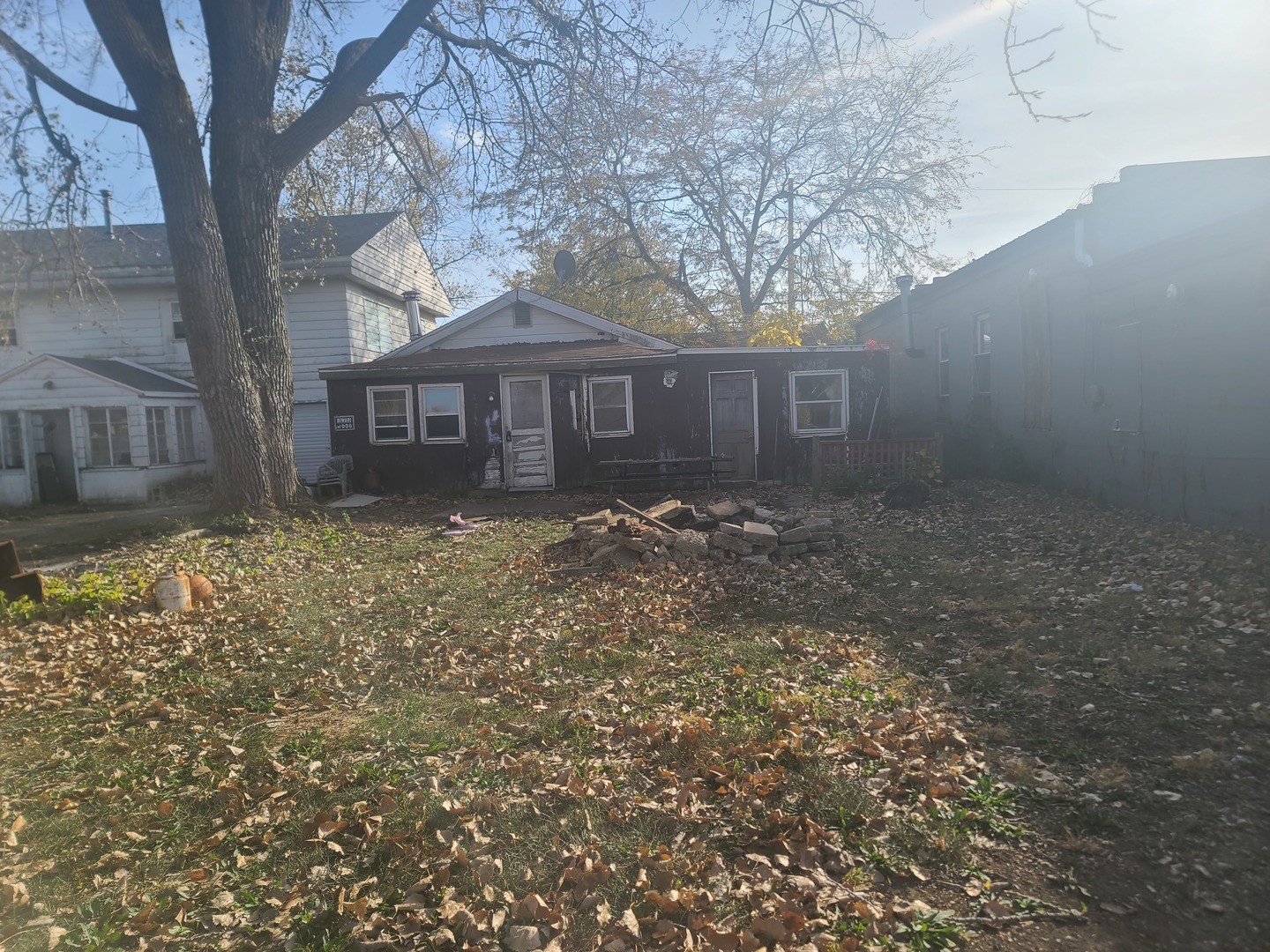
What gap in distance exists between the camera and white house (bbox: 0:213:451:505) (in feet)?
52.7

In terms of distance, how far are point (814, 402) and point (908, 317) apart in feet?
15.2

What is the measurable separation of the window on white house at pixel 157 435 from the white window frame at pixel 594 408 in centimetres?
943

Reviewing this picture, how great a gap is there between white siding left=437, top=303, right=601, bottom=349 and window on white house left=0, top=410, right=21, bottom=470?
8.89 meters

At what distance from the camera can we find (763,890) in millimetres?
2963

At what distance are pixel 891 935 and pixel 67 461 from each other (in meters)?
20.1

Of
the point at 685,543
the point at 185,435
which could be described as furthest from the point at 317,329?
the point at 685,543

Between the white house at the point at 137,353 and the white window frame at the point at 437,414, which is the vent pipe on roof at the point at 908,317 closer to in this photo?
the white window frame at the point at 437,414

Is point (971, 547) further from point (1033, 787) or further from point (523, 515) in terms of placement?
point (523, 515)

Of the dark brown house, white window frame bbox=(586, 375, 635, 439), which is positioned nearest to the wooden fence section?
the dark brown house

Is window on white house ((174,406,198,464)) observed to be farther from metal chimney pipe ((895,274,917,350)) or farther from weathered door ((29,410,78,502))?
metal chimney pipe ((895,274,917,350))

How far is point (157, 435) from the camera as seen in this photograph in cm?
1691

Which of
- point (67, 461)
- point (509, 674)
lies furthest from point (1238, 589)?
point (67, 461)

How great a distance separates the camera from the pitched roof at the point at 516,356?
1548 centimetres

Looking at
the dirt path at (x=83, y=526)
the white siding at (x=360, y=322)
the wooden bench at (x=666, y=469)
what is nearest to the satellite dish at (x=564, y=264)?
the white siding at (x=360, y=322)
